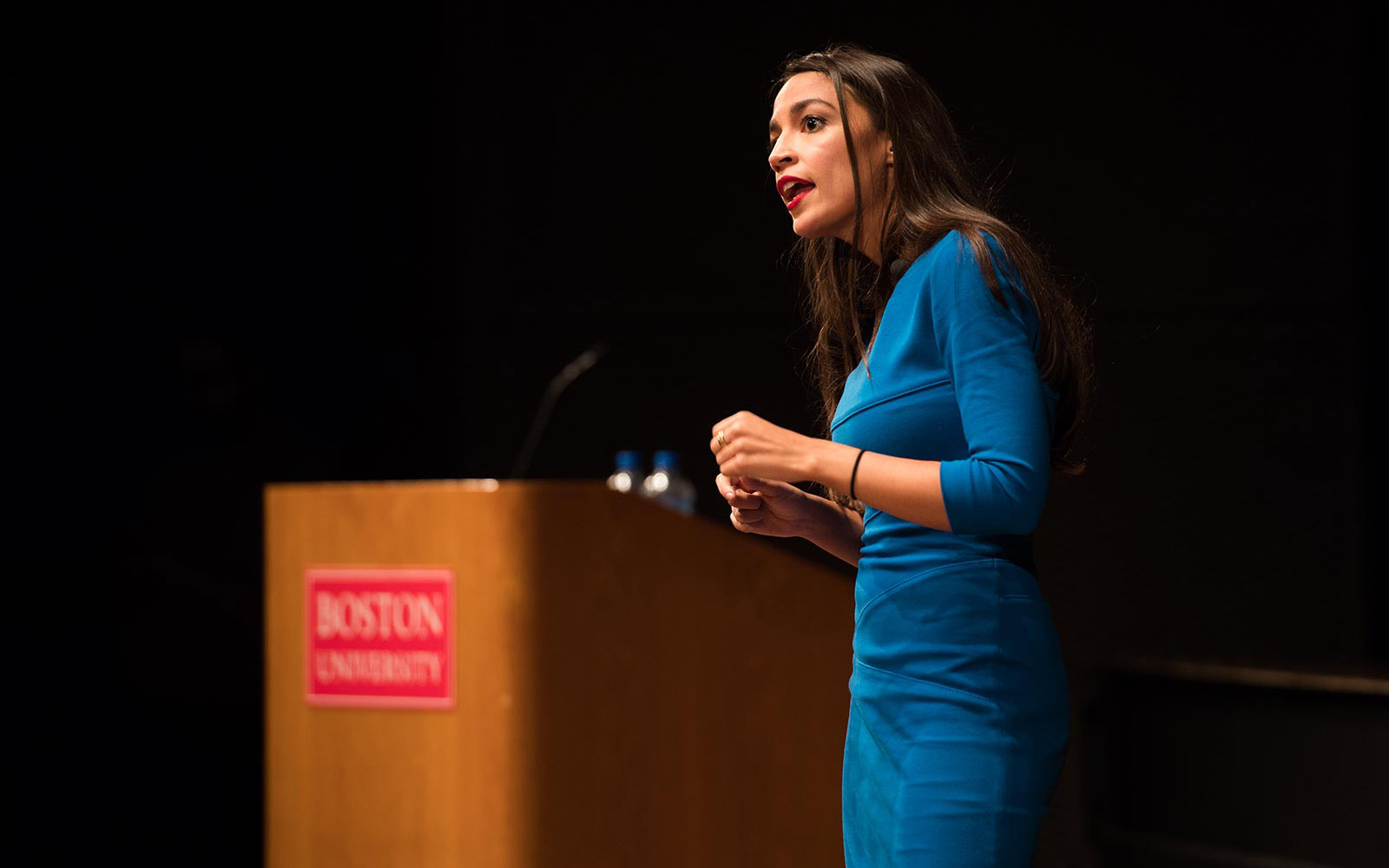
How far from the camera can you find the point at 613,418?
4211mm

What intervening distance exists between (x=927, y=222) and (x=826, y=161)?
0.35 ft

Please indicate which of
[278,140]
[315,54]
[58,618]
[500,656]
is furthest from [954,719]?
[315,54]

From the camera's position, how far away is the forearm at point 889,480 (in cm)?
98

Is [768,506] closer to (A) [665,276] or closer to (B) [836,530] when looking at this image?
(B) [836,530]

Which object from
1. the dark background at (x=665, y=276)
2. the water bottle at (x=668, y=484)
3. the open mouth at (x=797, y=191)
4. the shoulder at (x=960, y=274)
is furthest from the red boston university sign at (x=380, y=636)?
the shoulder at (x=960, y=274)

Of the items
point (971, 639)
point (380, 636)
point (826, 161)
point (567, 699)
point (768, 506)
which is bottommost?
point (567, 699)

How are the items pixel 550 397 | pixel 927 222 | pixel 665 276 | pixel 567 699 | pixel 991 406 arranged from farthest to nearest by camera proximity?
pixel 665 276, pixel 550 397, pixel 567 699, pixel 927 222, pixel 991 406

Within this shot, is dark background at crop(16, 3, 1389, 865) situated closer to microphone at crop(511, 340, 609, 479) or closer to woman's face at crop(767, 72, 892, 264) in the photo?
microphone at crop(511, 340, 609, 479)

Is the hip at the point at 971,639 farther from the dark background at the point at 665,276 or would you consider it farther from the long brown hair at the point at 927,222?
the dark background at the point at 665,276

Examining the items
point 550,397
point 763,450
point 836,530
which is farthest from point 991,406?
point 550,397

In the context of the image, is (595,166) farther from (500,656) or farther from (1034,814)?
(1034,814)

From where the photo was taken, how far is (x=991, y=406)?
0.98 metres

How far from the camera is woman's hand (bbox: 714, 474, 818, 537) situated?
1129 millimetres

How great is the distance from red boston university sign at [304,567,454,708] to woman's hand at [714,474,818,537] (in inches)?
46.4
